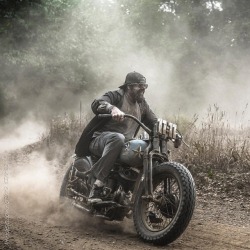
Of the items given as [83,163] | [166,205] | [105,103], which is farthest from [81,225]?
[105,103]

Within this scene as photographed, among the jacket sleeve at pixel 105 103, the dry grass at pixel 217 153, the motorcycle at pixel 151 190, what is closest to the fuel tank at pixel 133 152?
the motorcycle at pixel 151 190

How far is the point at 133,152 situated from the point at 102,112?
2.02 feet

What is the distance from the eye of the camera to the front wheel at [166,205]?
400cm

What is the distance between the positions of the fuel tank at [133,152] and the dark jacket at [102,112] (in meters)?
0.44

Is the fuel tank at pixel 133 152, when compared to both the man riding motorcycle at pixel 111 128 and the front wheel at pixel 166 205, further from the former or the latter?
the front wheel at pixel 166 205

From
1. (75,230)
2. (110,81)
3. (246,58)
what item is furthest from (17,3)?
(246,58)

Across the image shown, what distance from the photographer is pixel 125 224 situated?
17.1 ft

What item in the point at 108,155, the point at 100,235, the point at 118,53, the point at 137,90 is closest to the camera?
the point at 100,235

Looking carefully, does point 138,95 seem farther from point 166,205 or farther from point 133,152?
point 166,205

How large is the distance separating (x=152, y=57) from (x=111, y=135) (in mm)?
21664

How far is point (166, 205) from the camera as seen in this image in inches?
169

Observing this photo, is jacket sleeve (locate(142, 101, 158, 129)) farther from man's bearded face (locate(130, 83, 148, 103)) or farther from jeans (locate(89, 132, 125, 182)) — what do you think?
jeans (locate(89, 132, 125, 182))

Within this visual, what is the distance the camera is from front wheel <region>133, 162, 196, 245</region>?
4000 mm

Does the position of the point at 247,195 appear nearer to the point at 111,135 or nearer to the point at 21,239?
the point at 111,135
